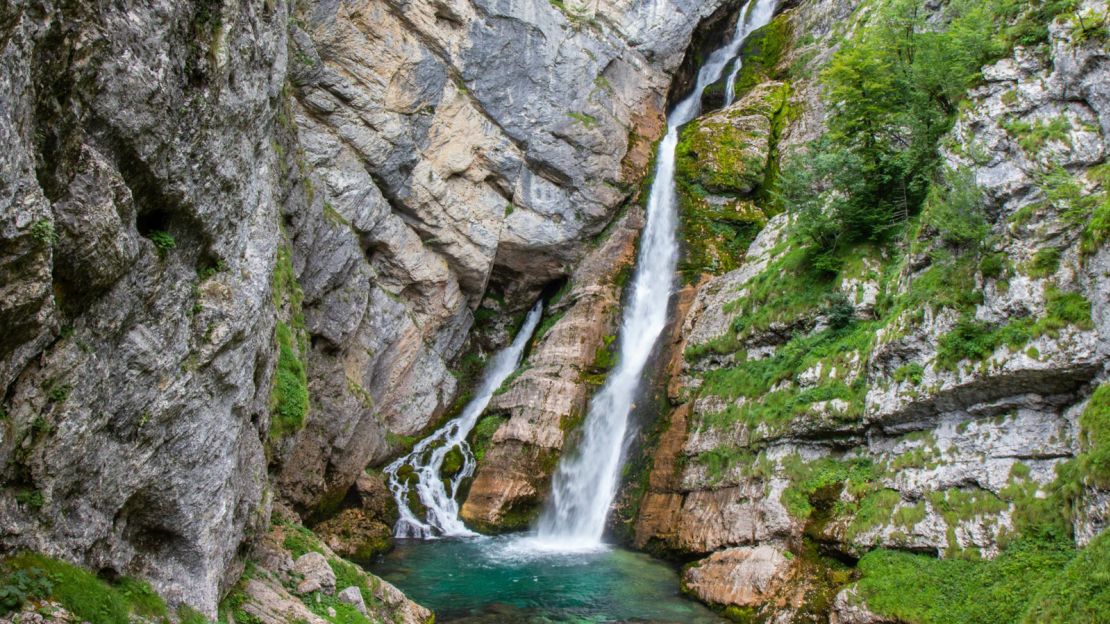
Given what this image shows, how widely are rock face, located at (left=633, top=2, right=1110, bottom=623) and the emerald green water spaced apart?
3.38 ft

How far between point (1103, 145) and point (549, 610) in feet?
46.5

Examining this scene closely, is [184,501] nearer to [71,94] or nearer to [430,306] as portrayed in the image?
[71,94]

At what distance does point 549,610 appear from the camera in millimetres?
14492

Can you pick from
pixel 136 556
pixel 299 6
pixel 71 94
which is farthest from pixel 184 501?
pixel 299 6

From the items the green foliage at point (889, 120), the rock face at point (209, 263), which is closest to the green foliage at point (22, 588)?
the rock face at point (209, 263)

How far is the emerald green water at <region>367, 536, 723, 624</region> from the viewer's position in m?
14.3

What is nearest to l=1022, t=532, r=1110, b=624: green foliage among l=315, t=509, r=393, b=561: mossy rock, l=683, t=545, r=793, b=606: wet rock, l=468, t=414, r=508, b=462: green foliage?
l=683, t=545, r=793, b=606: wet rock

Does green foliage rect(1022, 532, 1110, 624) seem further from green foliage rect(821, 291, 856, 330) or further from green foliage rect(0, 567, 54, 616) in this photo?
green foliage rect(0, 567, 54, 616)

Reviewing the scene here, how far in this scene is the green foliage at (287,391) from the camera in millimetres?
14180

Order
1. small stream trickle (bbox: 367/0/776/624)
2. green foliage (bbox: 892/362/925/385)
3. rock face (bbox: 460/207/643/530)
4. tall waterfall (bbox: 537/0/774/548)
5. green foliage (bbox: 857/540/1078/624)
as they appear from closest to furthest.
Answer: green foliage (bbox: 857/540/1078/624)
green foliage (bbox: 892/362/925/385)
small stream trickle (bbox: 367/0/776/624)
tall waterfall (bbox: 537/0/774/548)
rock face (bbox: 460/207/643/530)

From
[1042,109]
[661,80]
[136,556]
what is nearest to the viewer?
[136,556]

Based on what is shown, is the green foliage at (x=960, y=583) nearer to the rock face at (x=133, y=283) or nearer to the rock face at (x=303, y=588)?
the rock face at (x=303, y=588)

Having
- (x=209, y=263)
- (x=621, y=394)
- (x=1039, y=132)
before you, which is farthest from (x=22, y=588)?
(x=621, y=394)

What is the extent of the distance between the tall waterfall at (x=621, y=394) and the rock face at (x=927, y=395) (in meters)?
1.89
